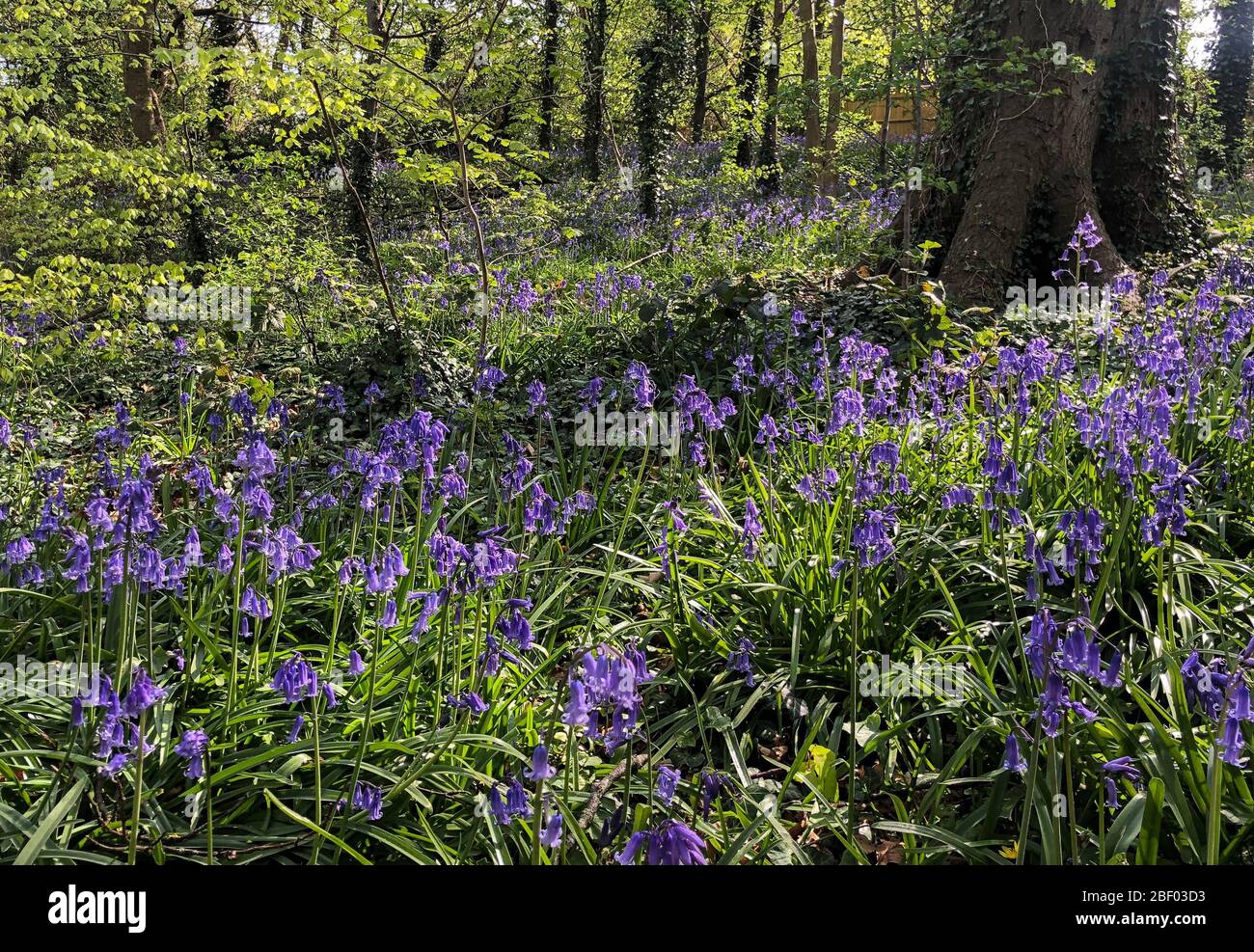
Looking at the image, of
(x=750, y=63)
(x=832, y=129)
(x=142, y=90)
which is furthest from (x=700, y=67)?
(x=142, y=90)

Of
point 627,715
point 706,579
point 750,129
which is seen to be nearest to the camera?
point 627,715

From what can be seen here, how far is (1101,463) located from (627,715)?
215 centimetres

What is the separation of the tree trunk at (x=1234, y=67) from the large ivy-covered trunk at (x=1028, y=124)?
1214 centimetres

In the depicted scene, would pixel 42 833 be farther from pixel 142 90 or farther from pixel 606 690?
pixel 142 90

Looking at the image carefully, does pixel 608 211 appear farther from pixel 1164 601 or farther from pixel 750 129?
pixel 1164 601

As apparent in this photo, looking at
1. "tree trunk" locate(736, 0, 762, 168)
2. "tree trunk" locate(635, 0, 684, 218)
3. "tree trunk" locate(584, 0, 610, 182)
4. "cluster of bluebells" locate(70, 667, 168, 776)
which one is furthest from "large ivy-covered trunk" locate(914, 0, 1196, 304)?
"tree trunk" locate(584, 0, 610, 182)

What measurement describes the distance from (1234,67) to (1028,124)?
1506cm

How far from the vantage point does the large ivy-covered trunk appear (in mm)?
6664

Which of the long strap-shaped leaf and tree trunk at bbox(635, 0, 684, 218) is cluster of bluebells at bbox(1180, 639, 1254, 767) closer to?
the long strap-shaped leaf

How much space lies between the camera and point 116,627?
8.37 ft

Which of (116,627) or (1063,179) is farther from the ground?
(1063,179)

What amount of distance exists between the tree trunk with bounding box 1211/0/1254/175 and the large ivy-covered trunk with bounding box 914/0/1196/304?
1214cm

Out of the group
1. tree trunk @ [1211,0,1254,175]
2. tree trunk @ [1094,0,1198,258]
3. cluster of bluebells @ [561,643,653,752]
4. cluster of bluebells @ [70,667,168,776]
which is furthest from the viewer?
tree trunk @ [1211,0,1254,175]
